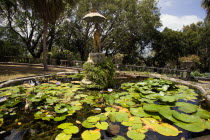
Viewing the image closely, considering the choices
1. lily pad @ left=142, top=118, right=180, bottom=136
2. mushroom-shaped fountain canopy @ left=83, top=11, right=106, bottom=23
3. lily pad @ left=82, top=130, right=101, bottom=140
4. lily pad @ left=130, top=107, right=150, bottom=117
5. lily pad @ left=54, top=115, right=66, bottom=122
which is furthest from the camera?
mushroom-shaped fountain canopy @ left=83, top=11, right=106, bottom=23

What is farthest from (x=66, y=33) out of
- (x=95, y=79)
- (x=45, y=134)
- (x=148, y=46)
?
(x=45, y=134)

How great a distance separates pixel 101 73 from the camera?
4.79 m

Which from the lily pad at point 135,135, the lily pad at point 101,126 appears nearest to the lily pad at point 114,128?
the lily pad at point 101,126

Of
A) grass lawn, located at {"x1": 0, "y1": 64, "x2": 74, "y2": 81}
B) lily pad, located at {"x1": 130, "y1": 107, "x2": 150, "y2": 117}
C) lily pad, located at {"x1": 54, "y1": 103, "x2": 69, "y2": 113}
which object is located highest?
grass lawn, located at {"x1": 0, "y1": 64, "x2": 74, "y2": 81}

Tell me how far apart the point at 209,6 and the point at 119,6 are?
874 centimetres

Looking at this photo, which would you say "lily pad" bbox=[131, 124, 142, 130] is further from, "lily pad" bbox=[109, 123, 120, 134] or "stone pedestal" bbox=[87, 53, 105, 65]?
"stone pedestal" bbox=[87, 53, 105, 65]

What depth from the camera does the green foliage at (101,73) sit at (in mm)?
4723

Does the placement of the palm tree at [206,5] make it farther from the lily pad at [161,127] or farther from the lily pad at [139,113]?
the lily pad at [161,127]

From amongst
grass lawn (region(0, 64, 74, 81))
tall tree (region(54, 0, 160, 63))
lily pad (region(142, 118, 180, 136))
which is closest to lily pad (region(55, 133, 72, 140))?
lily pad (region(142, 118, 180, 136))

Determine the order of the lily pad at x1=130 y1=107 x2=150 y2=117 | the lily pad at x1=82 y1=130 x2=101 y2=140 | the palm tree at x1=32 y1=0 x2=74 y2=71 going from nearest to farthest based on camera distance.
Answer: the lily pad at x1=82 y1=130 x2=101 y2=140 < the lily pad at x1=130 y1=107 x2=150 y2=117 < the palm tree at x1=32 y1=0 x2=74 y2=71

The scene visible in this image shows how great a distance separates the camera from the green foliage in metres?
4.72

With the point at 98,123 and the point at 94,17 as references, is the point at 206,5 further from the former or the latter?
the point at 98,123

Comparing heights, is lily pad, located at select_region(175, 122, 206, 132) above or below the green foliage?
below

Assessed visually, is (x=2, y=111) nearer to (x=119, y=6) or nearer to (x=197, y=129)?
(x=197, y=129)
